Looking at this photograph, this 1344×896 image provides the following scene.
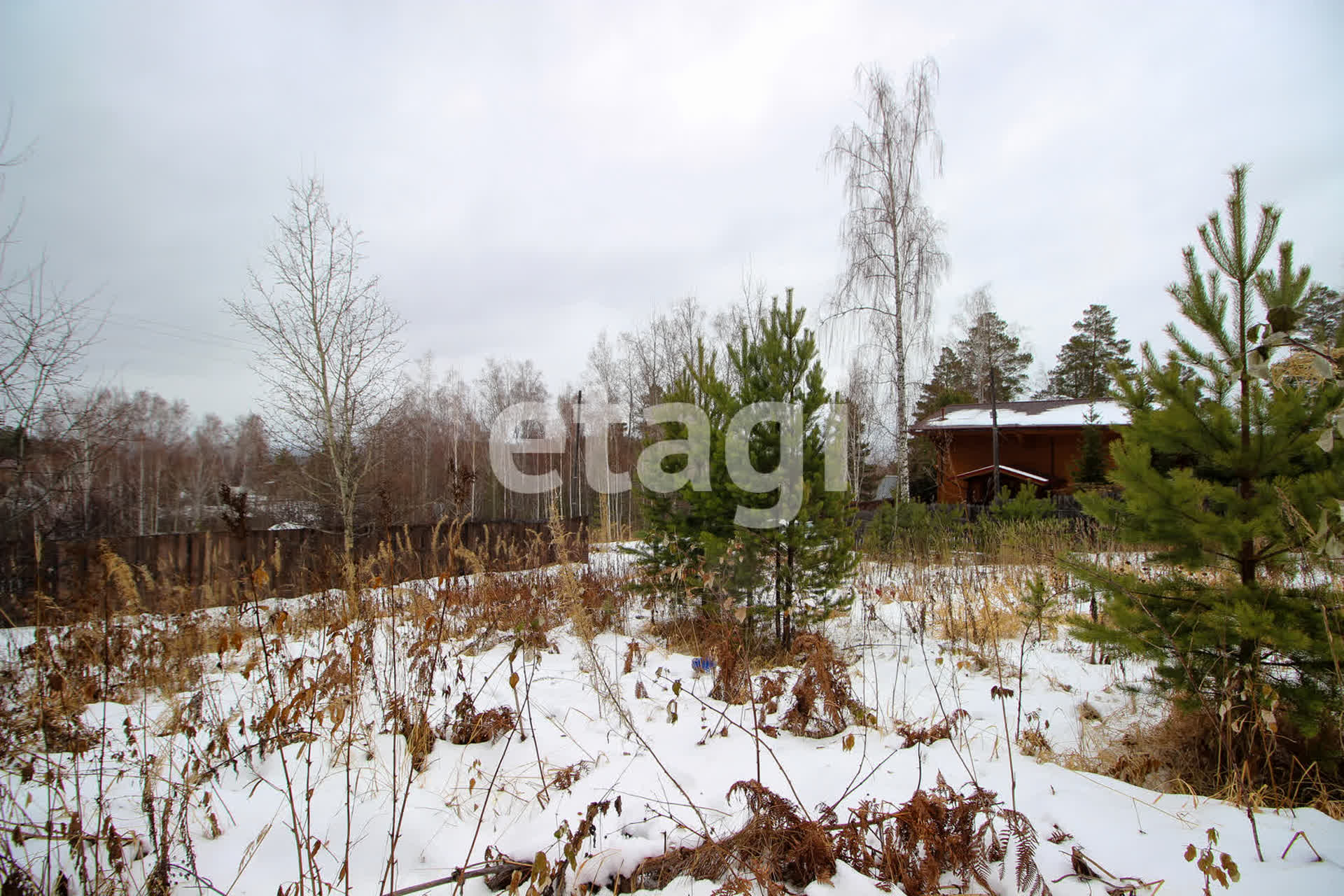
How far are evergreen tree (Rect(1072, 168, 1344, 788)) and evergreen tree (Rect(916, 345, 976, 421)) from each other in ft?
82.6

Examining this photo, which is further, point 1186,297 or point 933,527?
point 933,527

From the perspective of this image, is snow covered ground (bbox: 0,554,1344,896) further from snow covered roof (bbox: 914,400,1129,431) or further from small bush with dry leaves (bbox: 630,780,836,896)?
→ snow covered roof (bbox: 914,400,1129,431)

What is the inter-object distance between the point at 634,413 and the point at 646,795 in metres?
24.7

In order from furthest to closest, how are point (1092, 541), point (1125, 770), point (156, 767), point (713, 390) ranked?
1. point (1092, 541)
2. point (713, 390)
3. point (1125, 770)
4. point (156, 767)

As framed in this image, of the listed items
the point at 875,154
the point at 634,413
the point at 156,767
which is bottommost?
the point at 156,767

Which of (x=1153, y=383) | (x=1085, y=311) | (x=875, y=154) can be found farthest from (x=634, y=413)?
(x=1085, y=311)

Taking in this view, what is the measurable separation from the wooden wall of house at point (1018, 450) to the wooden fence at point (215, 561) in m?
16.3

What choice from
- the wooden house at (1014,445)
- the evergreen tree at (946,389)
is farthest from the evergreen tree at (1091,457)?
the evergreen tree at (946,389)

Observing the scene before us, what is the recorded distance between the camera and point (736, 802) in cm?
221

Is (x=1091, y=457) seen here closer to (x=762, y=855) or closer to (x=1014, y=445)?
(x=1014, y=445)

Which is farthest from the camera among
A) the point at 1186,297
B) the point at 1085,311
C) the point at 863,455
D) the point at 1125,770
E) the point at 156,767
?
the point at 1085,311

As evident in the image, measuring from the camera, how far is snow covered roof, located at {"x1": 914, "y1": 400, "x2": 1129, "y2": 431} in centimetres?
1986

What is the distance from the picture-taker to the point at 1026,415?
856 inches

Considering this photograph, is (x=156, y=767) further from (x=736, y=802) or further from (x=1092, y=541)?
(x=1092, y=541)
